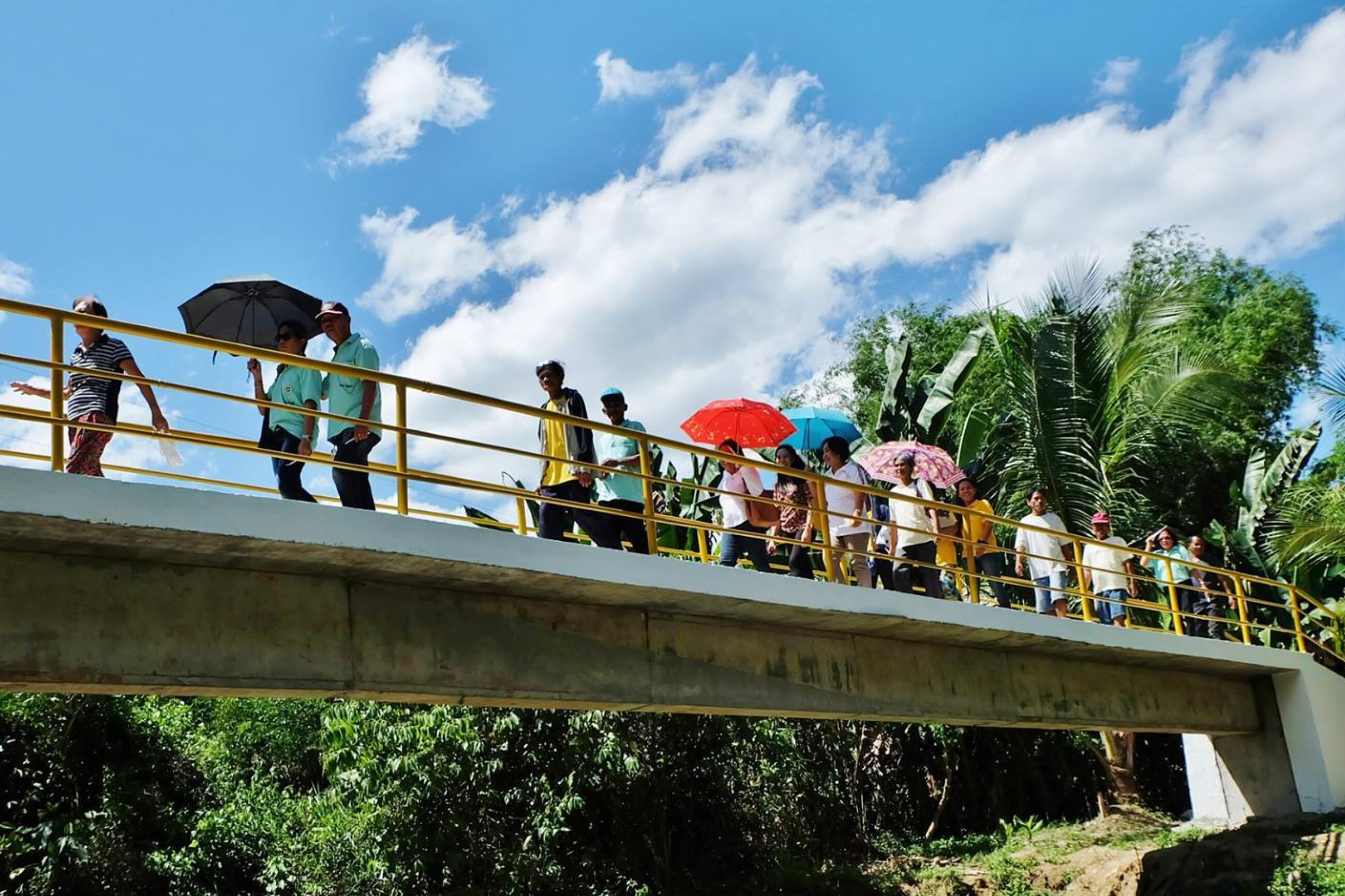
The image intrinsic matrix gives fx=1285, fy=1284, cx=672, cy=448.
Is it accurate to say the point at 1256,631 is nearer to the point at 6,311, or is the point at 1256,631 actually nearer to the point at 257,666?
the point at 257,666

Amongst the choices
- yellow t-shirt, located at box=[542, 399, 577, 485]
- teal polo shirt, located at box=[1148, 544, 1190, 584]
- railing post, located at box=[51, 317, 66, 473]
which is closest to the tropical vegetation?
teal polo shirt, located at box=[1148, 544, 1190, 584]

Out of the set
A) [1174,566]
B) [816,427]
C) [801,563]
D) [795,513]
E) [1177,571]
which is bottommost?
[801,563]

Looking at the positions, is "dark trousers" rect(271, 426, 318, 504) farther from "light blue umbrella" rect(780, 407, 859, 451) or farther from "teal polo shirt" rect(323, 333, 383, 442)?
"light blue umbrella" rect(780, 407, 859, 451)

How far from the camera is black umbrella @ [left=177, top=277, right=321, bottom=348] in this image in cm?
860

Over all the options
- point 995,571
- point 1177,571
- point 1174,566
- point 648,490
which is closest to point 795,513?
point 648,490

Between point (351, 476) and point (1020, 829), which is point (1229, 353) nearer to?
point (1020, 829)

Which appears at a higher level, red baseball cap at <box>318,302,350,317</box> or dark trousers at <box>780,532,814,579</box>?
red baseball cap at <box>318,302,350,317</box>

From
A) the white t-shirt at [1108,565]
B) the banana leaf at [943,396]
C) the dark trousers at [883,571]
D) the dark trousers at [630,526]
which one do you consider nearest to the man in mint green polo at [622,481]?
the dark trousers at [630,526]

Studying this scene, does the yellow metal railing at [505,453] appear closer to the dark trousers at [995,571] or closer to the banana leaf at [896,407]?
the dark trousers at [995,571]

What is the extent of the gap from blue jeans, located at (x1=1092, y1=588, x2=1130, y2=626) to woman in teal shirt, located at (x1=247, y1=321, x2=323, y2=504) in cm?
862

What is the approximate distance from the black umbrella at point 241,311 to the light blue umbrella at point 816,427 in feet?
22.0

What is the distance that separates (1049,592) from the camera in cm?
1359

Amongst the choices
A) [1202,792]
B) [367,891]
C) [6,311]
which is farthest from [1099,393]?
[6,311]

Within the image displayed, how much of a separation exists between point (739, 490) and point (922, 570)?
2429 mm
